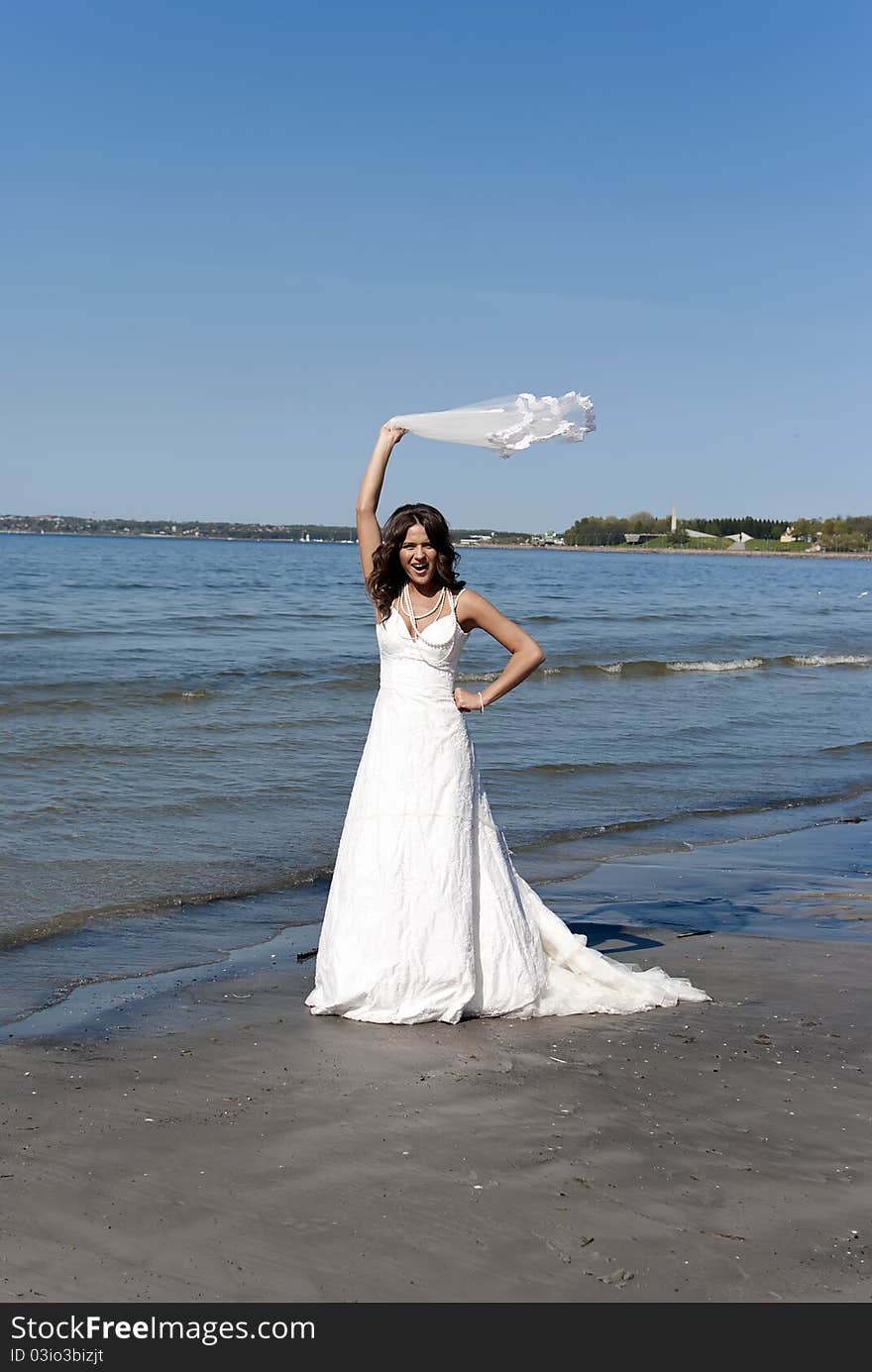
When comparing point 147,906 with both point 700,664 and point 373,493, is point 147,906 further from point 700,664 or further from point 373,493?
point 700,664

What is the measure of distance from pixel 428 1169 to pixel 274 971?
9.33 ft

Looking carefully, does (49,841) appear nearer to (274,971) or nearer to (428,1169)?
(274,971)

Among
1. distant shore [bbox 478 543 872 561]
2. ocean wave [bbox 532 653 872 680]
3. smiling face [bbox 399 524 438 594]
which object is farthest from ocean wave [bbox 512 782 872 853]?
distant shore [bbox 478 543 872 561]

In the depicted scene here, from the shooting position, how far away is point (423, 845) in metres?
5.80

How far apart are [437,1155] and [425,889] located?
1.65 metres

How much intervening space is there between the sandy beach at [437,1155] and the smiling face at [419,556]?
1.97 metres

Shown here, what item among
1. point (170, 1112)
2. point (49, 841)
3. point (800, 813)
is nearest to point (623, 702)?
point (800, 813)

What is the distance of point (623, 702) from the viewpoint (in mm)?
20625

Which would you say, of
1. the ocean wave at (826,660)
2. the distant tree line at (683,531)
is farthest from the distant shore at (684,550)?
the ocean wave at (826,660)

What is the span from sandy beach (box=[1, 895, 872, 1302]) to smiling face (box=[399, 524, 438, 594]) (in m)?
1.97

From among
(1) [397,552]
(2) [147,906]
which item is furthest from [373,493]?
(2) [147,906]

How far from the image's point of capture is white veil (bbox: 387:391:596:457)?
596 cm

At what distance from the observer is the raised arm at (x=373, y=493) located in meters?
5.91

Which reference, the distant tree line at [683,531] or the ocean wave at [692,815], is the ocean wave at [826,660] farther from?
the distant tree line at [683,531]
